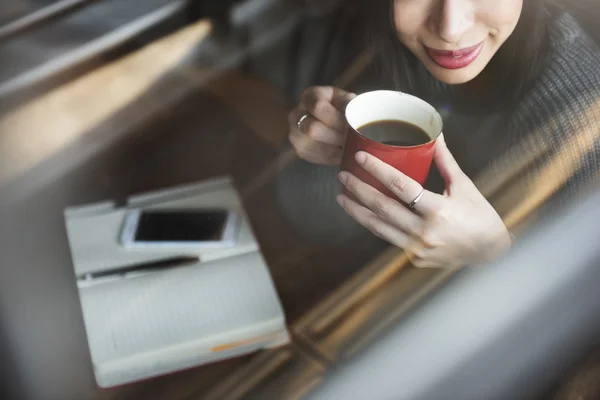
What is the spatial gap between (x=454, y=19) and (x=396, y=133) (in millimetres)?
92

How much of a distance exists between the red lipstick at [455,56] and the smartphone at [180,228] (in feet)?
1.11

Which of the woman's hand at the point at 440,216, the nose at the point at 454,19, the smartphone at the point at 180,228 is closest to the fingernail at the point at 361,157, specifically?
the woman's hand at the point at 440,216

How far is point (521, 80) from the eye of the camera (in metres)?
0.48

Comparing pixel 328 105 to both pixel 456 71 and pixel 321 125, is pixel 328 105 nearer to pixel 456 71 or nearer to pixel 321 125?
pixel 321 125

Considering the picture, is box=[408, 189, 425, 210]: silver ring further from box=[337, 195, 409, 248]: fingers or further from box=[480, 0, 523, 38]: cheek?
box=[480, 0, 523, 38]: cheek

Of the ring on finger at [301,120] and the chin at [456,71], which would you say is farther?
the ring on finger at [301,120]

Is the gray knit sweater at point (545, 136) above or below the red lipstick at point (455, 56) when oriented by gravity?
below

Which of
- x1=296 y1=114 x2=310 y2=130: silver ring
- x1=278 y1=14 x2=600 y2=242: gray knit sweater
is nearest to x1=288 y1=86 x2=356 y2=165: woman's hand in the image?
x1=296 y1=114 x2=310 y2=130: silver ring

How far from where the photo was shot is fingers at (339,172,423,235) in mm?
492

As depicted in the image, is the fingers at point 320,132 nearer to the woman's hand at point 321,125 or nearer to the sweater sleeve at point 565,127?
the woman's hand at point 321,125

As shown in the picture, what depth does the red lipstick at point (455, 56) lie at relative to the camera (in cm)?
47

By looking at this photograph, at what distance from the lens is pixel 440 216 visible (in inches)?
19.0

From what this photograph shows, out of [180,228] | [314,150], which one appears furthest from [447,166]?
[180,228]

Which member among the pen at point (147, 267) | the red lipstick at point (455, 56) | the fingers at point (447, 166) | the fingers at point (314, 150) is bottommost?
the pen at point (147, 267)
